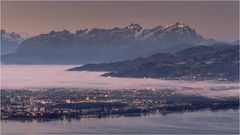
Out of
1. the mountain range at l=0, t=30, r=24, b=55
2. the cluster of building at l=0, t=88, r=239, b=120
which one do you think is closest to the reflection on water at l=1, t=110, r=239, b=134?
the cluster of building at l=0, t=88, r=239, b=120

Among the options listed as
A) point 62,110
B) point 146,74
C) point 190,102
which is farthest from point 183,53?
point 62,110

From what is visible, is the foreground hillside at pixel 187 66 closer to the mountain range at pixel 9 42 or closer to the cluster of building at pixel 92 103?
the cluster of building at pixel 92 103

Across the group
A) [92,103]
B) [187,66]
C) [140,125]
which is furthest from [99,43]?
[140,125]

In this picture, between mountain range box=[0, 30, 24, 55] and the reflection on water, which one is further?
mountain range box=[0, 30, 24, 55]

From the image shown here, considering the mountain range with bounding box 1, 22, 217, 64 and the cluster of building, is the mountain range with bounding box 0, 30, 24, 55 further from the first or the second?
the cluster of building

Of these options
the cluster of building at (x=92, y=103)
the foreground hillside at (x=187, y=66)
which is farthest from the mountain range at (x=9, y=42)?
the cluster of building at (x=92, y=103)

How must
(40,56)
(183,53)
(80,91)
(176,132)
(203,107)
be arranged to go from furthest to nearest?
(40,56), (183,53), (80,91), (203,107), (176,132)

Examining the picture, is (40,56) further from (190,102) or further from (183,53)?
(190,102)
